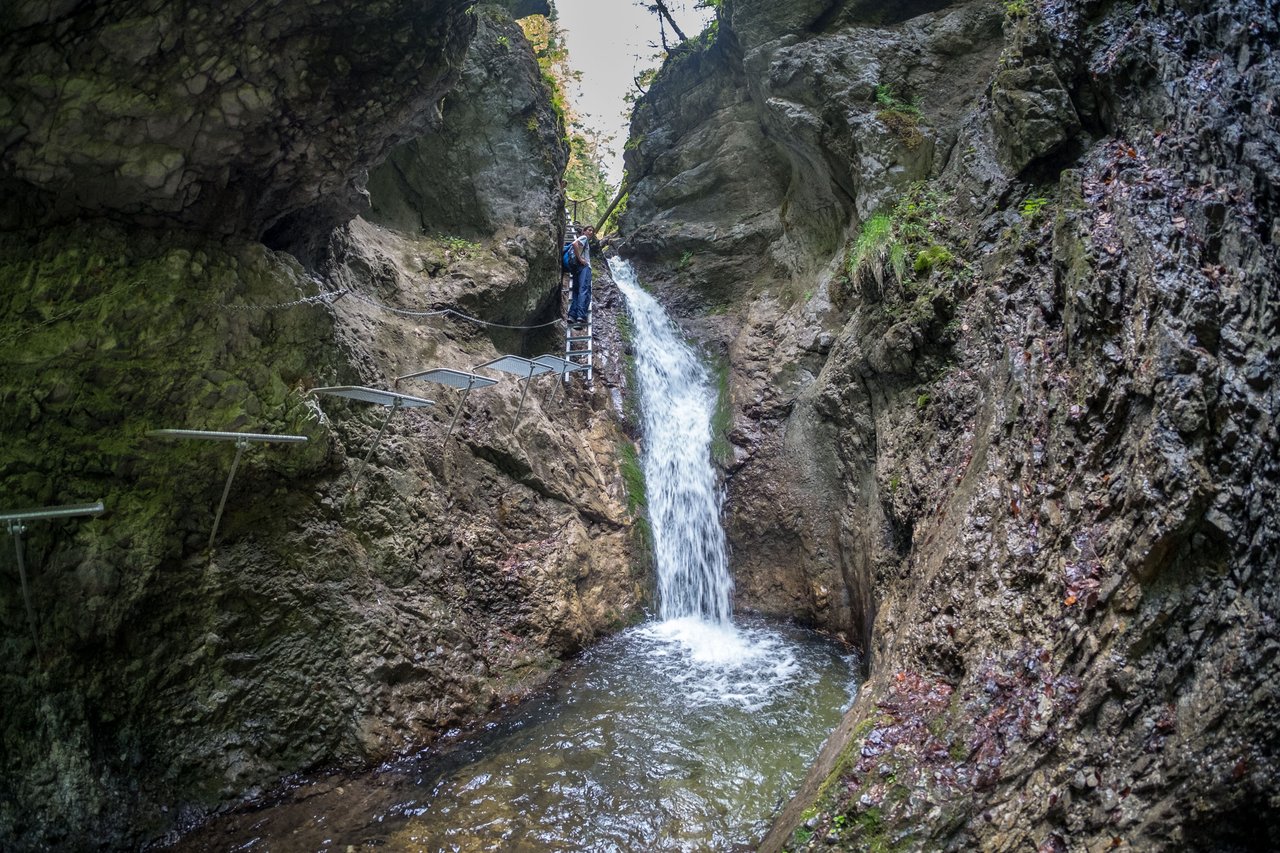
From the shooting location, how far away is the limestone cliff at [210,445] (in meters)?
4.72

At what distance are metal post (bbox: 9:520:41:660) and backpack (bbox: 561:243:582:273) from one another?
910cm

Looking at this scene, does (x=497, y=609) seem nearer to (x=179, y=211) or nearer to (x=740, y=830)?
(x=740, y=830)

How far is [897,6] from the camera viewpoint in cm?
1127

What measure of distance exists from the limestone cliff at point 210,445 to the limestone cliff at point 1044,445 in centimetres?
397

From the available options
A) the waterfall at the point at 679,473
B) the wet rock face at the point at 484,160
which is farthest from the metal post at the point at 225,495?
the waterfall at the point at 679,473

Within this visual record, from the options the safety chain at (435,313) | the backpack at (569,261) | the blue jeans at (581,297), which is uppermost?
Answer: the backpack at (569,261)

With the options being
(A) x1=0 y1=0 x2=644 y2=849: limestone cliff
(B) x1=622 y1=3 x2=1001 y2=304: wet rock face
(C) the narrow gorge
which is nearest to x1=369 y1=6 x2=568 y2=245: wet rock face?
(C) the narrow gorge

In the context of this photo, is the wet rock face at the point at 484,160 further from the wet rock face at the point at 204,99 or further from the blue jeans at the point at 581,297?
the wet rock face at the point at 204,99

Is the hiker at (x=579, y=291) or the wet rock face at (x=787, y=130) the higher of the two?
the wet rock face at (x=787, y=130)

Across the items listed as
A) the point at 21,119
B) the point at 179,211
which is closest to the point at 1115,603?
the point at 179,211

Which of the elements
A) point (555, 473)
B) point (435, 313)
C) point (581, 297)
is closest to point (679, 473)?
point (555, 473)

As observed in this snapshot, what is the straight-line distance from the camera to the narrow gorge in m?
3.42

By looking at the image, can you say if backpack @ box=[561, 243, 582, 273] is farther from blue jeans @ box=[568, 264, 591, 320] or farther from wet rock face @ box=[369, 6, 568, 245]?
wet rock face @ box=[369, 6, 568, 245]

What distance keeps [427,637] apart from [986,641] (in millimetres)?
4950
